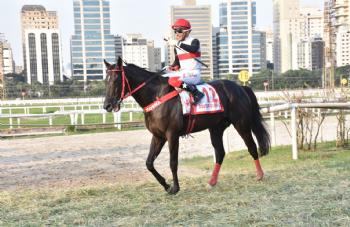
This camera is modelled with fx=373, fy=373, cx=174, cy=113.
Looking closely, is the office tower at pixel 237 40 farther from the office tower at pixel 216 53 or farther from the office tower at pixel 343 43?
the office tower at pixel 343 43

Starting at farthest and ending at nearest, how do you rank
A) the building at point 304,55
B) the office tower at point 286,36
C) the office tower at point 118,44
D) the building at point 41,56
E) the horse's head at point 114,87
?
1. the office tower at point 286,36
2. the office tower at point 118,44
3. the building at point 304,55
4. the building at point 41,56
5. the horse's head at point 114,87

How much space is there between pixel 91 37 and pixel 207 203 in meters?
145

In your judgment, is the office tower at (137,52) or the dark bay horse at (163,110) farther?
the office tower at (137,52)

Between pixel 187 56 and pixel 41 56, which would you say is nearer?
pixel 187 56

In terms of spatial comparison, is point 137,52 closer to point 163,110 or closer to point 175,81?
point 175,81

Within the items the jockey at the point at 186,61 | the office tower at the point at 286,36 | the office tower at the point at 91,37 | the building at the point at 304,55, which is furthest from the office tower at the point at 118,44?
the jockey at the point at 186,61

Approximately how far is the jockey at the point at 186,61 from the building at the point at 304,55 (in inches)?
6206

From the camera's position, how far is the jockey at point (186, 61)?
500 centimetres

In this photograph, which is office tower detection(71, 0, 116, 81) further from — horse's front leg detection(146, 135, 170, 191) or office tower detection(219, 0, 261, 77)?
horse's front leg detection(146, 135, 170, 191)

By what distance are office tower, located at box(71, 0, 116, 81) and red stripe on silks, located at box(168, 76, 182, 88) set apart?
438 feet

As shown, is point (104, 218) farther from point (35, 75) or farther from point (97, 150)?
point (35, 75)

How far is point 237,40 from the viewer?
494 feet

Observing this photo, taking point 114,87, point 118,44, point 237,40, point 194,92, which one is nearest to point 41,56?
point 118,44

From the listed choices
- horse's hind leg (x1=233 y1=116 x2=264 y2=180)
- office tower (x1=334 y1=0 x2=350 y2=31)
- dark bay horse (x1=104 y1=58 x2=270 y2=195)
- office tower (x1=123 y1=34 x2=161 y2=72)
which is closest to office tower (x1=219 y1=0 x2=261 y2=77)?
office tower (x1=334 y1=0 x2=350 y2=31)
